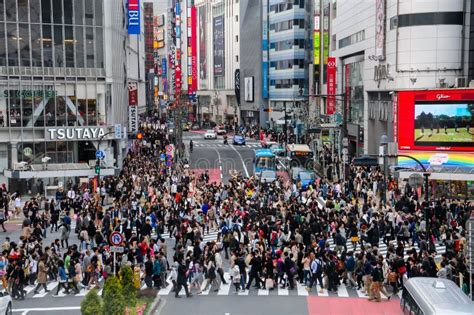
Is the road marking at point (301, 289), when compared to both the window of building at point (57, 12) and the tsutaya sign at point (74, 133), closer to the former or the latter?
the tsutaya sign at point (74, 133)

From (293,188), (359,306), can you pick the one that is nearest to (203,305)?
(359,306)

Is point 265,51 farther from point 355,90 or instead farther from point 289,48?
point 355,90

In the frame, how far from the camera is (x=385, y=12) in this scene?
52.9m

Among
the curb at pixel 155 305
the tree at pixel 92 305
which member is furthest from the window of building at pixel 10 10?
the tree at pixel 92 305

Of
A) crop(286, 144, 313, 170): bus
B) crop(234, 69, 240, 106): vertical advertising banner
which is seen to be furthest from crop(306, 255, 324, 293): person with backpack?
crop(234, 69, 240, 106): vertical advertising banner

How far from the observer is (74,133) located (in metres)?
50.2

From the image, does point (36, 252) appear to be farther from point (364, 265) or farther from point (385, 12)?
point (385, 12)

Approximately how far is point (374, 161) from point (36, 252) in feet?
51.3

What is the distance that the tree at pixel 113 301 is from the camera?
16.6 m

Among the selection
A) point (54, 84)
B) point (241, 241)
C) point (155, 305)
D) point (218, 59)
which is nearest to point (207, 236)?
point (241, 241)

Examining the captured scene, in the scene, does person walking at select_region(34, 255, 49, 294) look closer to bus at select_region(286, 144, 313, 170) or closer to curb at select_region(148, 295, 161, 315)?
curb at select_region(148, 295, 161, 315)

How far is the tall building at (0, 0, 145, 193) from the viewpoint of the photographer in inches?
1917

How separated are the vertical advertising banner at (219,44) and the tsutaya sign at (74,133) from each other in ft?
292

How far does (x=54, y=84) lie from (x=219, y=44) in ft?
300
